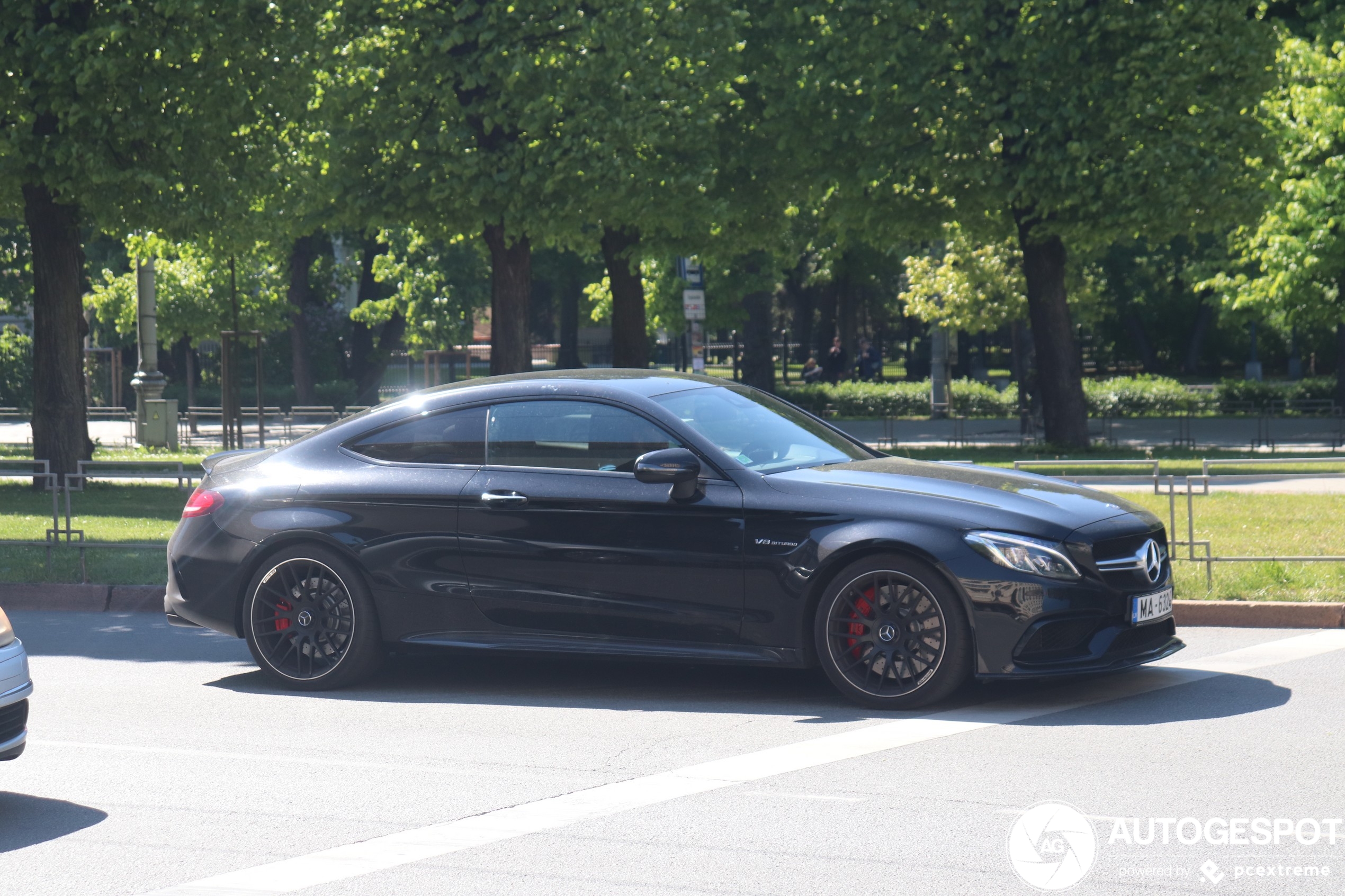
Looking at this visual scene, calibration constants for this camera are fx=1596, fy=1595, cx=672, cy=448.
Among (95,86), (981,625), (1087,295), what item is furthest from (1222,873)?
(1087,295)

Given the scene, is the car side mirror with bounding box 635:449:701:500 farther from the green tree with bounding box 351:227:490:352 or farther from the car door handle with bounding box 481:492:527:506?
the green tree with bounding box 351:227:490:352

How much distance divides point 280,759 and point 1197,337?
179 feet

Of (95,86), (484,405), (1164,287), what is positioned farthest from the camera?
(1164,287)

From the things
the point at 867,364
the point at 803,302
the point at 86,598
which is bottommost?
the point at 86,598

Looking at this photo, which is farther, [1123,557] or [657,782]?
[1123,557]

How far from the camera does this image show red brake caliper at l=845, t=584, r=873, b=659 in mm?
7281

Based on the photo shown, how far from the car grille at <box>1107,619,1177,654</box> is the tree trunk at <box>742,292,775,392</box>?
Answer: 31.8 metres

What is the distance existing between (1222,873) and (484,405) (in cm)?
451

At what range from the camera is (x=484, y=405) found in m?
8.23

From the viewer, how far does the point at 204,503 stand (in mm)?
8578

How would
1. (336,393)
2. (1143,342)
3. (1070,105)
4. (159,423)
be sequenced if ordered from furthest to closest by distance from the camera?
(1143,342)
(336,393)
(159,423)
(1070,105)

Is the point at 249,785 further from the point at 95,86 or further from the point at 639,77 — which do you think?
the point at 639,77

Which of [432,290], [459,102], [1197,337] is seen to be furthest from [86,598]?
[1197,337]

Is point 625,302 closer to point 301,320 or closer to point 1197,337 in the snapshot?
point 301,320
